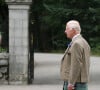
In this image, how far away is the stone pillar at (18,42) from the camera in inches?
672

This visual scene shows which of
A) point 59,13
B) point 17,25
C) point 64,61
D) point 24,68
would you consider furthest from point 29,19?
point 59,13

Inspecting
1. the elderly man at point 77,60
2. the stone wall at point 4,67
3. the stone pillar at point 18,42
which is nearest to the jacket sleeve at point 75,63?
the elderly man at point 77,60

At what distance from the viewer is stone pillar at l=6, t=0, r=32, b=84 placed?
1708 cm

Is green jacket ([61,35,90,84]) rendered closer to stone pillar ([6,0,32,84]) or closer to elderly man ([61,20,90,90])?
elderly man ([61,20,90,90])

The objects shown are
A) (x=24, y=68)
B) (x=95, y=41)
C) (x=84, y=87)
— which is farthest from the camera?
(x=95, y=41)

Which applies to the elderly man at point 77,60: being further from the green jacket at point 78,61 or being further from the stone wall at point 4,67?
the stone wall at point 4,67

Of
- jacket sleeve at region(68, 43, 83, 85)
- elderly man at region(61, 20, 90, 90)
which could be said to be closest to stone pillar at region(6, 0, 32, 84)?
elderly man at region(61, 20, 90, 90)

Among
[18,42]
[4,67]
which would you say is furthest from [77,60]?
[4,67]

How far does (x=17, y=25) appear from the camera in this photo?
17.1 m

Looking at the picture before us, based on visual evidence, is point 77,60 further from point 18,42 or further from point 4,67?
point 4,67

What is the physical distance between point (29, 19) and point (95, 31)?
84.9 ft

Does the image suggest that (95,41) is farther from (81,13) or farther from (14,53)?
(14,53)

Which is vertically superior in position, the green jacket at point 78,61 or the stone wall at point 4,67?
the green jacket at point 78,61

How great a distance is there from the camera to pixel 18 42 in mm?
17156
